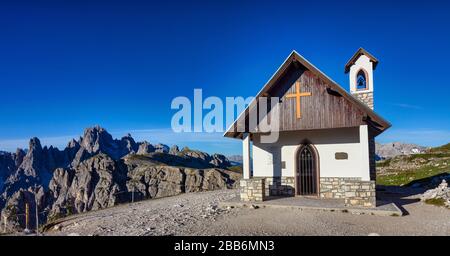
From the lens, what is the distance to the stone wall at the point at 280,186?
1597cm

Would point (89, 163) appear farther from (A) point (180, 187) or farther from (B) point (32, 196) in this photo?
(A) point (180, 187)

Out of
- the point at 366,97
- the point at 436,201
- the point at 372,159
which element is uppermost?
the point at 366,97

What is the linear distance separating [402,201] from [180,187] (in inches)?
2179

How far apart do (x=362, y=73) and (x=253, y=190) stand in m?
10.6

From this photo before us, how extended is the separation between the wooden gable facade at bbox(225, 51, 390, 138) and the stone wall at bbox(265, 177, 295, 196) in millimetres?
3262

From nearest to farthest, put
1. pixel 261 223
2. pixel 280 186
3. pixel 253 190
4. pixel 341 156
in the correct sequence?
pixel 261 223 < pixel 253 190 < pixel 341 156 < pixel 280 186

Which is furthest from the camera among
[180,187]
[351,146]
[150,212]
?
[180,187]

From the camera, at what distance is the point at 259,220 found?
11.0 meters

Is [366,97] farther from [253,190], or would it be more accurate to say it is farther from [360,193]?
[253,190]

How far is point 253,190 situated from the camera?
1443 centimetres

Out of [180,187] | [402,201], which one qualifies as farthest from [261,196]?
[180,187]

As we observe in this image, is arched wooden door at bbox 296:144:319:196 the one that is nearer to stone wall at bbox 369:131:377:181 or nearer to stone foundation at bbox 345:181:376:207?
stone foundation at bbox 345:181:376:207

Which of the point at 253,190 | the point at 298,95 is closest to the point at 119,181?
the point at 253,190
